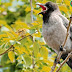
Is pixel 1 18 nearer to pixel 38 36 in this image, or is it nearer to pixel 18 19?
pixel 18 19

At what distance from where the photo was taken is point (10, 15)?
943 centimetres

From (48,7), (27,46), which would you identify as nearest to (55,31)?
(48,7)

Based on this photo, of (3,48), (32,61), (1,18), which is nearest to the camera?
(3,48)

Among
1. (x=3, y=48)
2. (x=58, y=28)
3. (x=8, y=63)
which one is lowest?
(x=8, y=63)

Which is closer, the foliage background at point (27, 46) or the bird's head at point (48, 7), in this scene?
the foliage background at point (27, 46)

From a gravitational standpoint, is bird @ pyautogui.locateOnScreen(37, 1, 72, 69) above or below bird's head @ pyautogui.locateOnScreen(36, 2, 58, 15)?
below

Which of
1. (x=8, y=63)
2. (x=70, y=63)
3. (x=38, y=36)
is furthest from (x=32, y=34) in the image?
(x=8, y=63)

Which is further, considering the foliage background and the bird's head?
the bird's head

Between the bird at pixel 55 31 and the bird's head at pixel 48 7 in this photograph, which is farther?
the bird's head at pixel 48 7

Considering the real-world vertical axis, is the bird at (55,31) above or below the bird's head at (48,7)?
below

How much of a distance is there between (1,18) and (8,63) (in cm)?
232

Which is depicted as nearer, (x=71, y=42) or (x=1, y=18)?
(x=71, y=42)

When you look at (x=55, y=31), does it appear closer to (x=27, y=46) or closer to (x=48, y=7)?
(x=48, y=7)

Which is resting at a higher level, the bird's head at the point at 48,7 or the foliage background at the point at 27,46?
the bird's head at the point at 48,7
